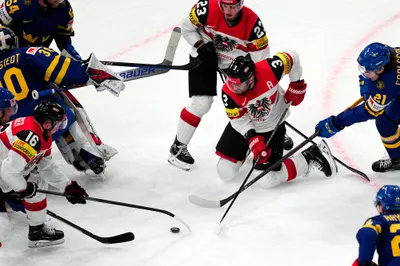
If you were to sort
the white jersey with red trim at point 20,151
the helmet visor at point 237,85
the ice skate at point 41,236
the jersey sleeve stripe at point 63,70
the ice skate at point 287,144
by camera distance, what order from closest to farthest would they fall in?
the white jersey with red trim at point 20,151 < the ice skate at point 41,236 < the helmet visor at point 237,85 < the jersey sleeve stripe at point 63,70 < the ice skate at point 287,144

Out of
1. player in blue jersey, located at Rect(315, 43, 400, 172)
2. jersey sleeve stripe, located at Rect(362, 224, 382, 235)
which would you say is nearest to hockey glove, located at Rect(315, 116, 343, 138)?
player in blue jersey, located at Rect(315, 43, 400, 172)

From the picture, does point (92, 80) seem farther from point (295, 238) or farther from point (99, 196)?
point (295, 238)

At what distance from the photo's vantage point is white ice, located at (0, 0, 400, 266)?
319 centimetres

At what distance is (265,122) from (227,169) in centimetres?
37

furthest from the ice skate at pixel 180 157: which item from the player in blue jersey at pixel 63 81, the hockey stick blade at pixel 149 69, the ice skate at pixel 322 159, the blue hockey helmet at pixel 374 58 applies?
the blue hockey helmet at pixel 374 58

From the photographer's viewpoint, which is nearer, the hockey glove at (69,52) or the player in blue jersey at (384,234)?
the player in blue jersey at (384,234)

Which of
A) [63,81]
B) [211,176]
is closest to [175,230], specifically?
[211,176]

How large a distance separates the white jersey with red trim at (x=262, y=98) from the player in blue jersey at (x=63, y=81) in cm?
72

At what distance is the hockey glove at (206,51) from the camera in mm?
3832

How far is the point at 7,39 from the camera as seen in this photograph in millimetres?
3684

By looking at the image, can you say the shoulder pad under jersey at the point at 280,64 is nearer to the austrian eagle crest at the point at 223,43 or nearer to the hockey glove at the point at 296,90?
the hockey glove at the point at 296,90

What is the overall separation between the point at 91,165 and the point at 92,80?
0.51 meters

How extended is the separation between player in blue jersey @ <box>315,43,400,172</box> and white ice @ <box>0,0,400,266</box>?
Answer: 1.08ft

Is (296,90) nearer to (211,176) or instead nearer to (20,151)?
(211,176)
